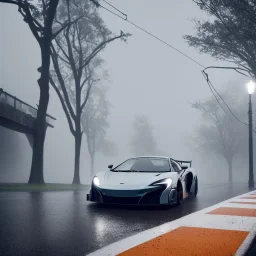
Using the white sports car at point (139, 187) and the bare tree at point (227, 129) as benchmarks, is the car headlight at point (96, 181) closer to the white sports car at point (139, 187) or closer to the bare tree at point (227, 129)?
the white sports car at point (139, 187)

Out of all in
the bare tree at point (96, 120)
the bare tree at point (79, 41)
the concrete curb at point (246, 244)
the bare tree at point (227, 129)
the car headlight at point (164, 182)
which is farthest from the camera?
the bare tree at point (96, 120)

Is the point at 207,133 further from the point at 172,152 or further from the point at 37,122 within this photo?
the point at 172,152

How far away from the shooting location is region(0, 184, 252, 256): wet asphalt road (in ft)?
14.4

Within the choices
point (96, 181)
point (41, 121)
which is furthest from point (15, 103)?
point (96, 181)

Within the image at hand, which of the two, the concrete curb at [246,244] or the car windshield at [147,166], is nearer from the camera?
the concrete curb at [246,244]

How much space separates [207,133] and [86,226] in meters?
41.6

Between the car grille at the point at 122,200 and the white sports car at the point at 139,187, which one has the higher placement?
the white sports car at the point at 139,187

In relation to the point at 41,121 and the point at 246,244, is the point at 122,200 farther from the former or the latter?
the point at 41,121

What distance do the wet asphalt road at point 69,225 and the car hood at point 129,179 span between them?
0.50 m

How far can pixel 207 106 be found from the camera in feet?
140

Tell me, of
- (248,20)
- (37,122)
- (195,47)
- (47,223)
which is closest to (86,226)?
(47,223)

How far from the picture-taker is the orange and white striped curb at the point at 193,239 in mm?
4066

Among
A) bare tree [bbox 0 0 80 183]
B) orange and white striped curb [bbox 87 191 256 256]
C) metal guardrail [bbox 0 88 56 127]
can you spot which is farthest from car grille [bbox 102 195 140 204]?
metal guardrail [bbox 0 88 56 127]

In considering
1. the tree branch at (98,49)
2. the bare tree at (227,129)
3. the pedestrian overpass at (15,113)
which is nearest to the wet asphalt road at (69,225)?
the pedestrian overpass at (15,113)
